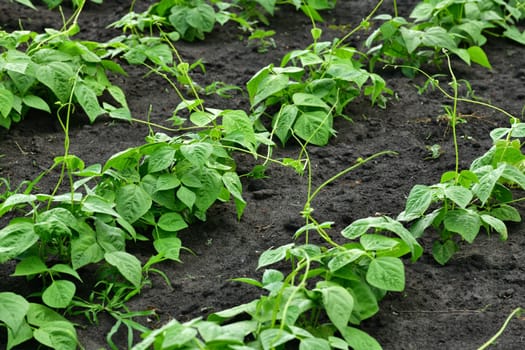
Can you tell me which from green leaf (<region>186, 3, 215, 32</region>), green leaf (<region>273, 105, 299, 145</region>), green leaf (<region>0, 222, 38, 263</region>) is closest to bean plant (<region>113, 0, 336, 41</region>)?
green leaf (<region>186, 3, 215, 32</region>)

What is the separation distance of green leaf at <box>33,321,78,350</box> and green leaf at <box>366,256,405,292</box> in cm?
94

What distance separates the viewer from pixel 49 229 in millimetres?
2902

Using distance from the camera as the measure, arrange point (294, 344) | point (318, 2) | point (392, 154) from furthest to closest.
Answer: point (318, 2)
point (392, 154)
point (294, 344)

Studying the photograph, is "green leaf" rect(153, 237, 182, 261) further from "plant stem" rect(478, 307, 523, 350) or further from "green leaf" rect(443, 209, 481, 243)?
"plant stem" rect(478, 307, 523, 350)

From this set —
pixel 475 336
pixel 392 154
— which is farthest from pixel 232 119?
pixel 475 336

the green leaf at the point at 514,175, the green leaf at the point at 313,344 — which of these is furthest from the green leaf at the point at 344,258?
the green leaf at the point at 514,175

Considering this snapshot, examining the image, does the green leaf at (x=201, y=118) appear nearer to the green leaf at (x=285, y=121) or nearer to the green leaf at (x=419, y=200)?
the green leaf at (x=285, y=121)

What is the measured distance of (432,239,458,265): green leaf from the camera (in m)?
3.21

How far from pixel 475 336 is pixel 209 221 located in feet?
3.81

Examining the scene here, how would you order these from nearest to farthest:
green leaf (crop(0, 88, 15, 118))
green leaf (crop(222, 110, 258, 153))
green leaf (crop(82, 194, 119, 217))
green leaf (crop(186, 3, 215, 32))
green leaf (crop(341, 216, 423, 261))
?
1. green leaf (crop(341, 216, 423, 261))
2. green leaf (crop(82, 194, 119, 217))
3. green leaf (crop(222, 110, 258, 153))
4. green leaf (crop(0, 88, 15, 118))
5. green leaf (crop(186, 3, 215, 32))

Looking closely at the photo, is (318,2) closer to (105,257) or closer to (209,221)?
(209,221)

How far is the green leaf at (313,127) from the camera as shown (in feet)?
13.0

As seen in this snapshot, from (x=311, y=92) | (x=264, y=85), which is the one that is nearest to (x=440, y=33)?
(x=311, y=92)

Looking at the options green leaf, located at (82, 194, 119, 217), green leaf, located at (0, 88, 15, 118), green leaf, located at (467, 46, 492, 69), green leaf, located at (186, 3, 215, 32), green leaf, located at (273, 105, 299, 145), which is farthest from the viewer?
green leaf, located at (186, 3, 215, 32)
